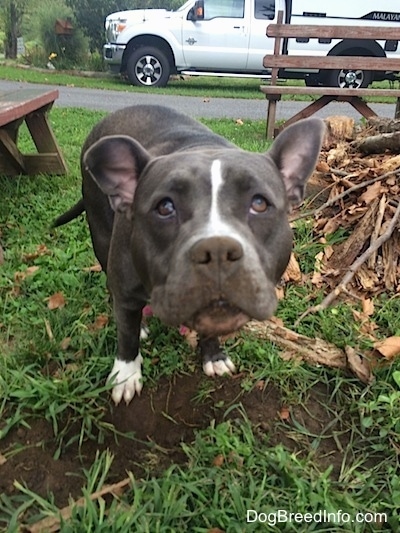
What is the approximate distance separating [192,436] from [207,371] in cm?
42

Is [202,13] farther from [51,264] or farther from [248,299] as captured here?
[248,299]

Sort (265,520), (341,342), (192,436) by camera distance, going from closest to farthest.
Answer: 1. (265,520)
2. (192,436)
3. (341,342)

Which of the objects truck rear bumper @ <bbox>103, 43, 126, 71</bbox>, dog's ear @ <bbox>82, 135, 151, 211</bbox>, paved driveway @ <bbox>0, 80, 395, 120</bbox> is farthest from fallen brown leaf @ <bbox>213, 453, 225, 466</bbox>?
truck rear bumper @ <bbox>103, 43, 126, 71</bbox>

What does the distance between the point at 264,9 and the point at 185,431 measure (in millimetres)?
13290

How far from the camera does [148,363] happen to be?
9.37 ft

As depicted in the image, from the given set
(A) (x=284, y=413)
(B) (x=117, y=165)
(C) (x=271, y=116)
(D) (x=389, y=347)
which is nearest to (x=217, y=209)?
(B) (x=117, y=165)

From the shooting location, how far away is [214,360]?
2811 millimetres

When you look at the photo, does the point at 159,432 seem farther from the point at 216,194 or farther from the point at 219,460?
the point at 216,194

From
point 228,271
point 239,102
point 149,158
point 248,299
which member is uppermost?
point 149,158

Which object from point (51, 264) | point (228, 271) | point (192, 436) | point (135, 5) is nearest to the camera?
point (228, 271)

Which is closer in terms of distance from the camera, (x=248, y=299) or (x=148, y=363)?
(x=248, y=299)

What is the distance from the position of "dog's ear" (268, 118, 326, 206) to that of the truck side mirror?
1224cm

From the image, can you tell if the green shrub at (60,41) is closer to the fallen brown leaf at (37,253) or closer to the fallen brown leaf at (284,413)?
the fallen brown leaf at (37,253)

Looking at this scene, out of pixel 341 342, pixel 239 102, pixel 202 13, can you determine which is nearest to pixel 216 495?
pixel 341 342
